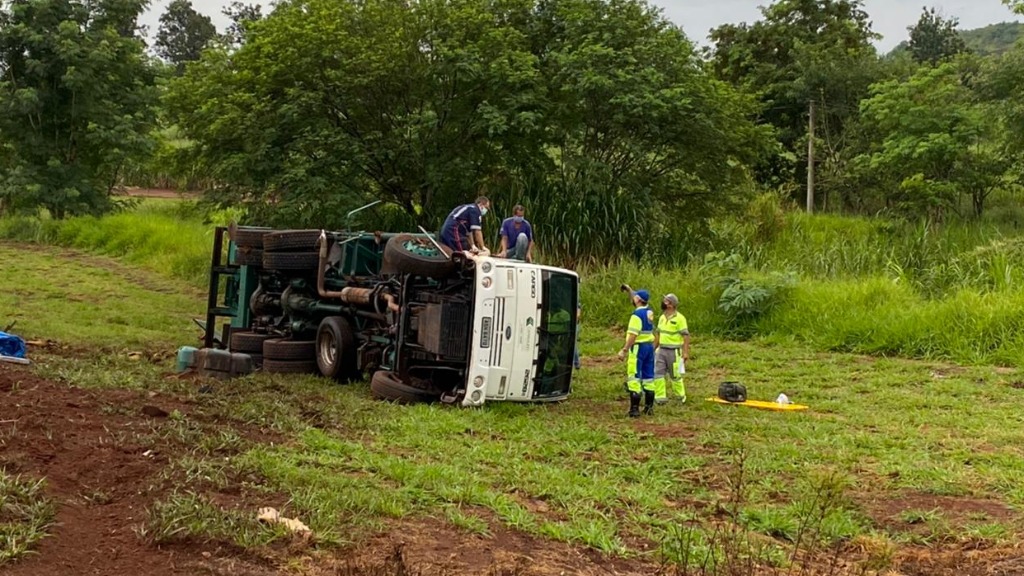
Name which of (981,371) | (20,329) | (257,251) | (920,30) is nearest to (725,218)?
(981,371)

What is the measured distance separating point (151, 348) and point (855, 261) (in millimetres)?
12391

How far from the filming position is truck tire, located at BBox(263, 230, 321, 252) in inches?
430

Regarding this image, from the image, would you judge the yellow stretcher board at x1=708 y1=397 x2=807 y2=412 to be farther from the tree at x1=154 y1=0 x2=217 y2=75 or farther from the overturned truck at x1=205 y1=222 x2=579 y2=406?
the tree at x1=154 y1=0 x2=217 y2=75

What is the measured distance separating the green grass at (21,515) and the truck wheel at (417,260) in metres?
4.88

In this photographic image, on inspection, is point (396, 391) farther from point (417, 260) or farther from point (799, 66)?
point (799, 66)

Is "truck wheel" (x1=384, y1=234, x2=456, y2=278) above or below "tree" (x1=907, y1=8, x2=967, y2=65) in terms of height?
below

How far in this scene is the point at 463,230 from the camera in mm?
11078

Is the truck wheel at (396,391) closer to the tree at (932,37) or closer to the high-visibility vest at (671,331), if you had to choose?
the high-visibility vest at (671,331)

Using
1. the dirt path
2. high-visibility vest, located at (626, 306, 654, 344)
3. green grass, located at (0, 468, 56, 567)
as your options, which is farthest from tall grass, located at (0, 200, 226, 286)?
green grass, located at (0, 468, 56, 567)

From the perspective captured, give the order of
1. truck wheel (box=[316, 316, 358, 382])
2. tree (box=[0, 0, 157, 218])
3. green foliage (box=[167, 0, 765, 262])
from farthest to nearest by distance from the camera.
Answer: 1. tree (box=[0, 0, 157, 218])
2. green foliage (box=[167, 0, 765, 262])
3. truck wheel (box=[316, 316, 358, 382])

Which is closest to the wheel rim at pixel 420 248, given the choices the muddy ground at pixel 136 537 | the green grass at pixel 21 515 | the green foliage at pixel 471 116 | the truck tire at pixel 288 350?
the truck tire at pixel 288 350

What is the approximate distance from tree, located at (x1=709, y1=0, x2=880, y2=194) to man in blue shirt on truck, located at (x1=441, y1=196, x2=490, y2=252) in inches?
710

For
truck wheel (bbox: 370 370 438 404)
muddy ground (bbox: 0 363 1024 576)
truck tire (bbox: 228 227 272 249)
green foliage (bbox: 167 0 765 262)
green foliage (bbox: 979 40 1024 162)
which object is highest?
green foliage (bbox: 979 40 1024 162)

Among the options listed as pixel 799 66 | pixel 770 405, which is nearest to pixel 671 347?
pixel 770 405
